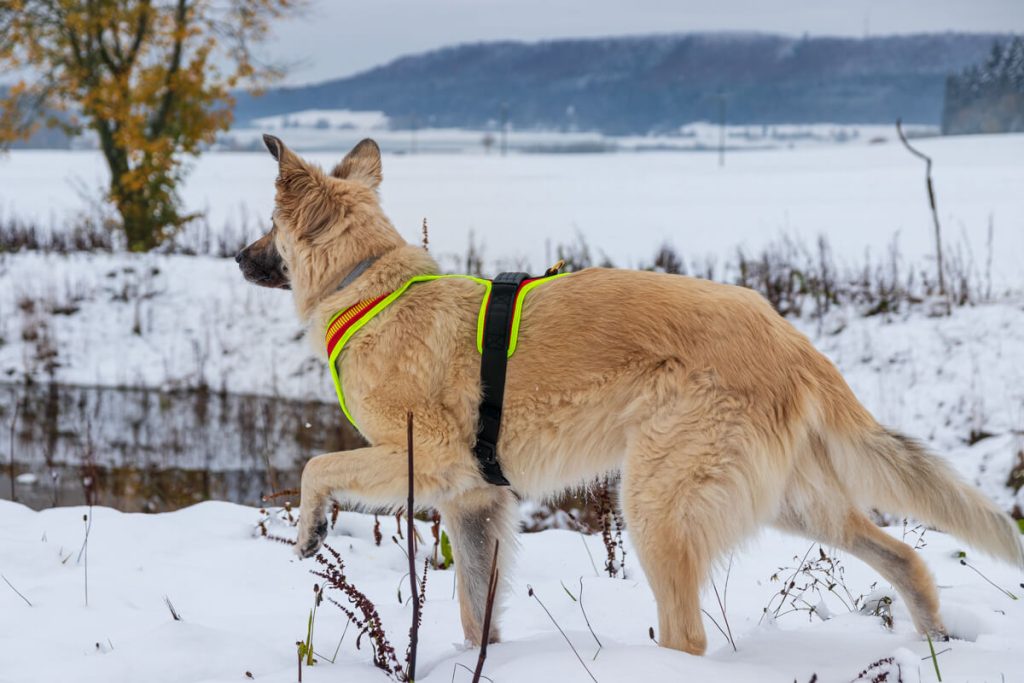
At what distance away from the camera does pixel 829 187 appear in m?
29.2

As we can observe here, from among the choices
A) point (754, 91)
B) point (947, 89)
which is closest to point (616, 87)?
point (754, 91)

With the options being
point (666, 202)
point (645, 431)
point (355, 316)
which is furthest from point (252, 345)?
point (666, 202)

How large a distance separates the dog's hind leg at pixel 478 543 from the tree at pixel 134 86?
13609 millimetres

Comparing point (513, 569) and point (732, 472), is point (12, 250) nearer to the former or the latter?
point (513, 569)

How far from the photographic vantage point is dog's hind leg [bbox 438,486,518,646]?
3.69m

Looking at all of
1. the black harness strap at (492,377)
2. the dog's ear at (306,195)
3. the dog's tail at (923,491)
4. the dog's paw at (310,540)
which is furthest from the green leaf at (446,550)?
the dog's tail at (923,491)

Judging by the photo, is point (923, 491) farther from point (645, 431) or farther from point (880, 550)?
point (645, 431)

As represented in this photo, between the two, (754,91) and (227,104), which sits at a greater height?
(754,91)

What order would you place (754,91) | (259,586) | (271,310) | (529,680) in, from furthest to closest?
(754,91) → (271,310) → (259,586) → (529,680)

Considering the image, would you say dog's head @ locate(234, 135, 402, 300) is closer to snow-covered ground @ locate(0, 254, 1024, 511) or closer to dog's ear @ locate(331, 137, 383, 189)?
dog's ear @ locate(331, 137, 383, 189)

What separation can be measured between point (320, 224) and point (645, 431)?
1687mm

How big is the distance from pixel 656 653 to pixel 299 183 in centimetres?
236

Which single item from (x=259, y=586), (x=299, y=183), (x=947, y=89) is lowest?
(x=259, y=586)

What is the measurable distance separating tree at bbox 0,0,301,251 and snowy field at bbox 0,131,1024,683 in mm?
1823
